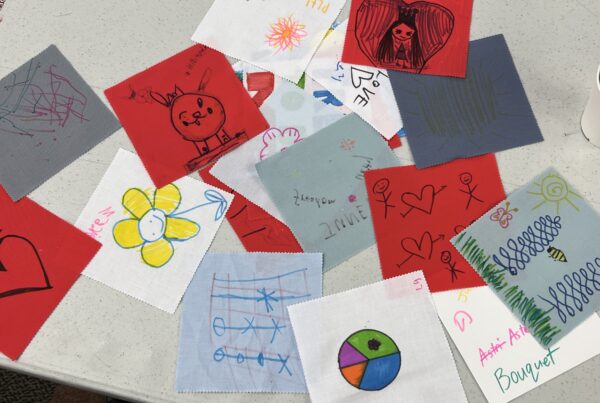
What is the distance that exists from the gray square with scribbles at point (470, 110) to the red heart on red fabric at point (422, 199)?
0.03 metres

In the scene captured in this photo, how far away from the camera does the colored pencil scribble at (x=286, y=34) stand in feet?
2.59

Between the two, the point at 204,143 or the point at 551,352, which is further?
the point at 204,143

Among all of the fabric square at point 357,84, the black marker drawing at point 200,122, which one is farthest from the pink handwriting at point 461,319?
the black marker drawing at point 200,122

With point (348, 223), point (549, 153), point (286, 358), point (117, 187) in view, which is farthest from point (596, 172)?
point (117, 187)

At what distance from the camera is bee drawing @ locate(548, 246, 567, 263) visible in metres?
0.66

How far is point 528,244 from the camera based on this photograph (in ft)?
2.21

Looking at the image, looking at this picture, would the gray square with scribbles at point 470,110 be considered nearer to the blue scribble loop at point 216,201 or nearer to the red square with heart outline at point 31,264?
the blue scribble loop at point 216,201

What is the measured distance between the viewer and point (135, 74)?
800 millimetres

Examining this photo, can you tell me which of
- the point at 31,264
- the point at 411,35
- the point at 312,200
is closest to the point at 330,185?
the point at 312,200

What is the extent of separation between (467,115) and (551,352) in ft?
0.95

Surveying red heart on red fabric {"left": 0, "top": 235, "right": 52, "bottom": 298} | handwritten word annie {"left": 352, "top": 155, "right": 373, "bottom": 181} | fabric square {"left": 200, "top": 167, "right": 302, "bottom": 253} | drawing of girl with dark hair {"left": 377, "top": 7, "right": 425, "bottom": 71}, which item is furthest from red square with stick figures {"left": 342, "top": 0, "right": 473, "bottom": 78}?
red heart on red fabric {"left": 0, "top": 235, "right": 52, "bottom": 298}

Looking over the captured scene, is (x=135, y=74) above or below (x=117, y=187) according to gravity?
above

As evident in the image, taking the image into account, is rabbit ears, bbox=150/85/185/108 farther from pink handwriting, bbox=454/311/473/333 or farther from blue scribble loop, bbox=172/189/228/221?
pink handwriting, bbox=454/311/473/333

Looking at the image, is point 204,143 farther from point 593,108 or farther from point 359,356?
point 593,108
